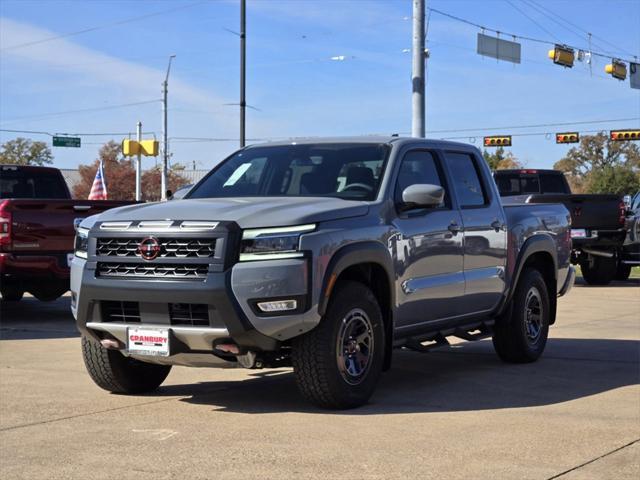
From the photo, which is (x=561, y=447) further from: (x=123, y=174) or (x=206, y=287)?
(x=123, y=174)

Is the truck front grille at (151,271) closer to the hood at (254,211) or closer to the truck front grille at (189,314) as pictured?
the truck front grille at (189,314)

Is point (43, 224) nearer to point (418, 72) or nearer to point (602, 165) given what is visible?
point (418, 72)

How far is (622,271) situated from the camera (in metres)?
21.2

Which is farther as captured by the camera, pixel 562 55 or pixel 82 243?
pixel 562 55

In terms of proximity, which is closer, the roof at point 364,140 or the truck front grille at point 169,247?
the truck front grille at point 169,247

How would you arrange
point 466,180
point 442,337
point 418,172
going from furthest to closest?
point 466,180 < point 442,337 < point 418,172

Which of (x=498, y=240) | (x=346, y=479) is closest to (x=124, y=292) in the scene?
(x=346, y=479)

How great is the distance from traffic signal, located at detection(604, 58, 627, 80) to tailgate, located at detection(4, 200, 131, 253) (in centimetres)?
2717

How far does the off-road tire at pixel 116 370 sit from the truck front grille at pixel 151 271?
683 mm

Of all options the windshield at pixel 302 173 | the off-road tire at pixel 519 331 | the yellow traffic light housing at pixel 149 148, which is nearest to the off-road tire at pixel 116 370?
the windshield at pixel 302 173

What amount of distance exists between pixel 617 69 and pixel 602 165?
63.7 meters

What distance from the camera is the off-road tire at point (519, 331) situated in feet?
29.9

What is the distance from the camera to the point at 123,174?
75625mm

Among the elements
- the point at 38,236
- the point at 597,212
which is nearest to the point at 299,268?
the point at 38,236
